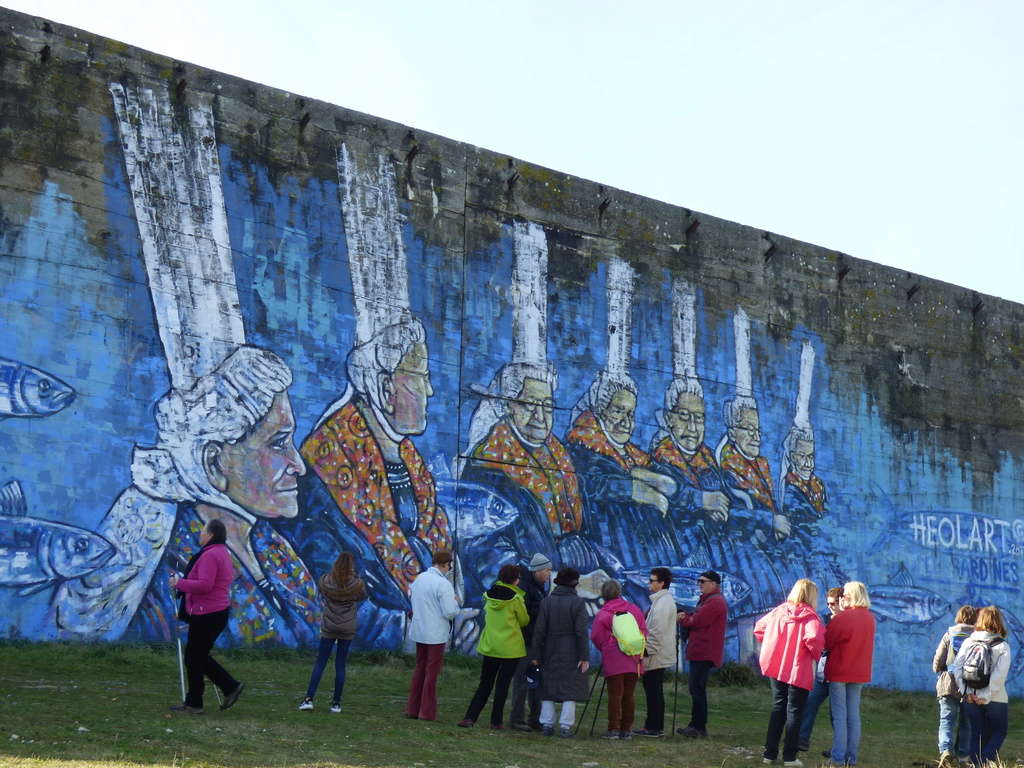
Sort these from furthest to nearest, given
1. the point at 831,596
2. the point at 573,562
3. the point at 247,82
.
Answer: the point at 573,562 < the point at 247,82 < the point at 831,596

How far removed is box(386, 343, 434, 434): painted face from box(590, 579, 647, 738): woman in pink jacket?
557cm

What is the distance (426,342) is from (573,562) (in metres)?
3.40

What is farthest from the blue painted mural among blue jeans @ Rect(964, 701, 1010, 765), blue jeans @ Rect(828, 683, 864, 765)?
blue jeans @ Rect(964, 701, 1010, 765)

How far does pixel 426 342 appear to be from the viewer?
1645 cm

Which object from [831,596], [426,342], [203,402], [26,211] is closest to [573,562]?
[426,342]

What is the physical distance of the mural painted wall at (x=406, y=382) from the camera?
1388cm

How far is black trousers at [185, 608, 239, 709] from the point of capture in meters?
9.91

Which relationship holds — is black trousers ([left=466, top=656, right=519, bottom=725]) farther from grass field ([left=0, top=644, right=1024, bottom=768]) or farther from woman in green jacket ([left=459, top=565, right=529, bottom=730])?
grass field ([left=0, top=644, right=1024, bottom=768])

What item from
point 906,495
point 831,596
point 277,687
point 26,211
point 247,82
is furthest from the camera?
point 906,495

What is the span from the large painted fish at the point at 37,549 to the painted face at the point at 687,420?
26.8 ft

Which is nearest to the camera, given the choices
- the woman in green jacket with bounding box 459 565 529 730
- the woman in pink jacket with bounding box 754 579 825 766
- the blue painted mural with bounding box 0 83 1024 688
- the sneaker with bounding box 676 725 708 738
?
the woman in pink jacket with bounding box 754 579 825 766

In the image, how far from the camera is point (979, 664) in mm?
9984

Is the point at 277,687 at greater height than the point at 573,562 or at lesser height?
lesser

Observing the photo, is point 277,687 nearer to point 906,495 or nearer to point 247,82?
point 247,82
